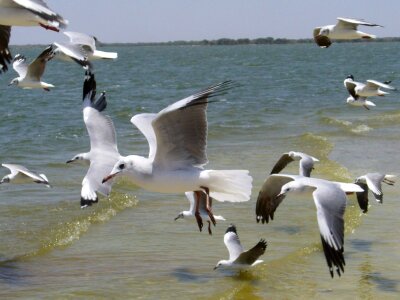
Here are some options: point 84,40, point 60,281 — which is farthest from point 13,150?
point 60,281

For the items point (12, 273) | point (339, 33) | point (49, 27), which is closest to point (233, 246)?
point (12, 273)

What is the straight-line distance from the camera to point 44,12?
5793 millimetres

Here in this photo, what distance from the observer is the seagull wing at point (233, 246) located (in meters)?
7.70

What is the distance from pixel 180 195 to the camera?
1143cm

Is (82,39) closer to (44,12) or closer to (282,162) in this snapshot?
(282,162)

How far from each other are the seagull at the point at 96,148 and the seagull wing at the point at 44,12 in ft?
8.38

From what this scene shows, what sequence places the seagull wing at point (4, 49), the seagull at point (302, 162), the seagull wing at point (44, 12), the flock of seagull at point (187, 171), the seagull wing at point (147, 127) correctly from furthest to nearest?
the seagull at point (302, 162), the seagull wing at point (147, 127), the seagull wing at point (4, 49), the flock of seagull at point (187, 171), the seagull wing at point (44, 12)

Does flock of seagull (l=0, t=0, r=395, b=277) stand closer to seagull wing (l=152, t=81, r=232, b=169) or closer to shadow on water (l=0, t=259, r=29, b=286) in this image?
seagull wing (l=152, t=81, r=232, b=169)

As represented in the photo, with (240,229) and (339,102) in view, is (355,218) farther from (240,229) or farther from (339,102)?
(339,102)

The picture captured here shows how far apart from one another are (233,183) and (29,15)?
213 cm

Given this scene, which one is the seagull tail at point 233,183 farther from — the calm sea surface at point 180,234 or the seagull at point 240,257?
the calm sea surface at point 180,234

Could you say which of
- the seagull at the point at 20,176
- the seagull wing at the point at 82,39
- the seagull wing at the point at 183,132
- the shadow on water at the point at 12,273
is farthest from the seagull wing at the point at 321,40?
the shadow on water at the point at 12,273

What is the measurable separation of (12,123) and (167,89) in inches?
649

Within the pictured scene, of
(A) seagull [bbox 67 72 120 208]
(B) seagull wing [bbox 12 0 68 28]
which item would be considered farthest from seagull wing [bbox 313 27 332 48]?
(B) seagull wing [bbox 12 0 68 28]
